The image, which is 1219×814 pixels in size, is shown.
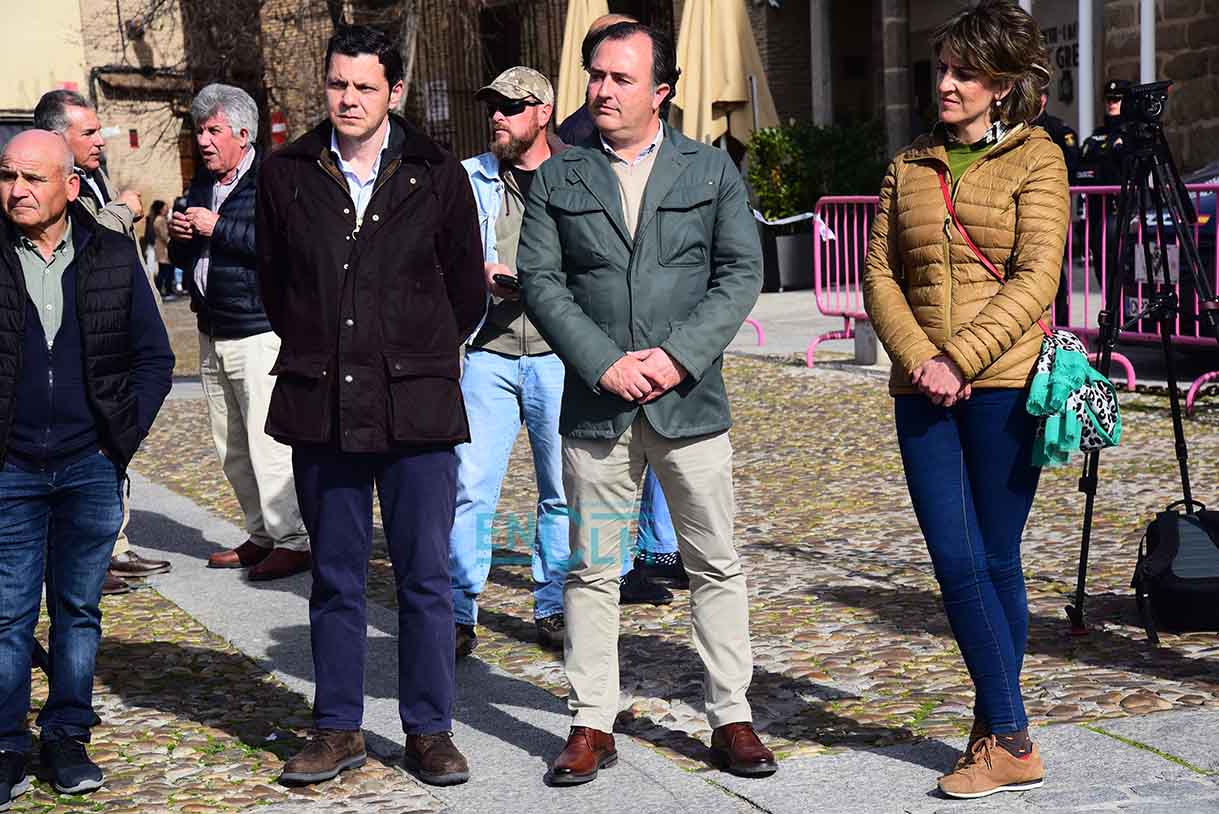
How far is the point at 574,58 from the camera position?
13.6 meters

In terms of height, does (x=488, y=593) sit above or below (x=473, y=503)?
below

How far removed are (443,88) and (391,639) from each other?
2426 centimetres

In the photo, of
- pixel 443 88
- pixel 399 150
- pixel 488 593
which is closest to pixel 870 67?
pixel 443 88

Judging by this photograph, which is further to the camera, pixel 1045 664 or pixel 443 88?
pixel 443 88

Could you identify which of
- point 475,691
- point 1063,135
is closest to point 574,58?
point 1063,135

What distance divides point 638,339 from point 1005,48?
1172 millimetres

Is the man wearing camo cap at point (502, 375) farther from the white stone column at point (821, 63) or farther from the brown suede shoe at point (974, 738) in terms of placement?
the white stone column at point (821, 63)

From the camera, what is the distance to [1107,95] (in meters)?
5.44

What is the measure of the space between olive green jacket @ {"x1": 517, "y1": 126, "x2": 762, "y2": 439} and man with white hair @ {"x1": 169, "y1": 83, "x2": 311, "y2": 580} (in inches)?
106

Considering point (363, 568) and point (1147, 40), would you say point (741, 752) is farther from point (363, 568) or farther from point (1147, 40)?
point (1147, 40)

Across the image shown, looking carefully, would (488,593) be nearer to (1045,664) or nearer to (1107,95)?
(1045,664)

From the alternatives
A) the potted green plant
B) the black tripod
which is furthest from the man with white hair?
the potted green plant

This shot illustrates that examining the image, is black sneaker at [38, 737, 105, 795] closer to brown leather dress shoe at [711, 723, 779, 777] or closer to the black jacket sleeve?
the black jacket sleeve

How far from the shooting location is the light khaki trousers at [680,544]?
443 centimetres
